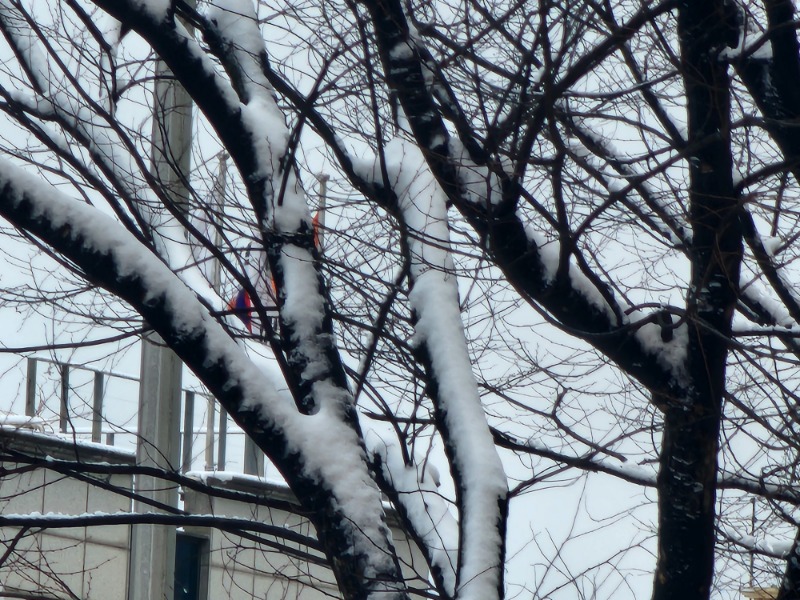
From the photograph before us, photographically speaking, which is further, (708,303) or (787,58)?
(787,58)

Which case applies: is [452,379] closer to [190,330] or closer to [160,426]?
[190,330]

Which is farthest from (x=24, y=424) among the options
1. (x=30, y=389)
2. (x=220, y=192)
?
(x=30, y=389)

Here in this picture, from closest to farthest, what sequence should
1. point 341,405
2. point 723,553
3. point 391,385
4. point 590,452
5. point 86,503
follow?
point 341,405
point 590,452
point 391,385
point 723,553
point 86,503

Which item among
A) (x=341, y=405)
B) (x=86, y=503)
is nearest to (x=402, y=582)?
(x=341, y=405)

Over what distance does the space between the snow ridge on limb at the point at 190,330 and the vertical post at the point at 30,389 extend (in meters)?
5.37

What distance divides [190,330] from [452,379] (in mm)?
975

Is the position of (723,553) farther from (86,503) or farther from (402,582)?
(86,503)

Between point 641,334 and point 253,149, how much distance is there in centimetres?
166

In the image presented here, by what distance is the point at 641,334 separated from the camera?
3.93 metres

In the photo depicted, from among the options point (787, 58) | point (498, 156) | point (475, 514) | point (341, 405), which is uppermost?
point (787, 58)

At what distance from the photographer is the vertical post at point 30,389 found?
8.47m

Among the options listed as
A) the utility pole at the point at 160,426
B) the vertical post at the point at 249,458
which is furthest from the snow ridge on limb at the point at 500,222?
the vertical post at the point at 249,458

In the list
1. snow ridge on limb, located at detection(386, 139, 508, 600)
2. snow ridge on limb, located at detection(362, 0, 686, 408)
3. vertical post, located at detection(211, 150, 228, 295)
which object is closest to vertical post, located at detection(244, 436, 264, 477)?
vertical post, located at detection(211, 150, 228, 295)

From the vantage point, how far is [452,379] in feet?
12.3
